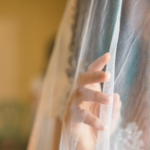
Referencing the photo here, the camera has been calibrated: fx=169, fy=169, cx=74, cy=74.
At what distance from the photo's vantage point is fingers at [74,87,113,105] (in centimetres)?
33

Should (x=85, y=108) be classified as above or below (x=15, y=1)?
below

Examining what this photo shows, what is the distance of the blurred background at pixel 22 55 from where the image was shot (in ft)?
6.75

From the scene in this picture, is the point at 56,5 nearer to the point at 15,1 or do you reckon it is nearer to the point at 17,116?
the point at 15,1

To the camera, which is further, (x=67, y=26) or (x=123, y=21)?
(x=67, y=26)

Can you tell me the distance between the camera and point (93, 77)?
35 cm

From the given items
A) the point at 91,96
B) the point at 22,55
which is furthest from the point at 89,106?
the point at 22,55

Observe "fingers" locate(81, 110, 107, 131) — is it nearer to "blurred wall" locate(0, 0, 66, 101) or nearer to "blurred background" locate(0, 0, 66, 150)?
"blurred background" locate(0, 0, 66, 150)

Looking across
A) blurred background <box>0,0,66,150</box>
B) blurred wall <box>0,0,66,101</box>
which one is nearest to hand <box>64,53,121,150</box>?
blurred background <box>0,0,66,150</box>

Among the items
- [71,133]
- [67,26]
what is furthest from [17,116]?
[71,133]

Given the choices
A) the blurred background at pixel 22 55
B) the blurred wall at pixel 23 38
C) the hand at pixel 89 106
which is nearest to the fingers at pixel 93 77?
the hand at pixel 89 106

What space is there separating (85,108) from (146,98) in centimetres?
13

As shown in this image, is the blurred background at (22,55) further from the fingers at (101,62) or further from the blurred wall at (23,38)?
the fingers at (101,62)

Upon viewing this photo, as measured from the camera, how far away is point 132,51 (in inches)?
14.0

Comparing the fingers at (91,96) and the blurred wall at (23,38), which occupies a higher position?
the blurred wall at (23,38)
